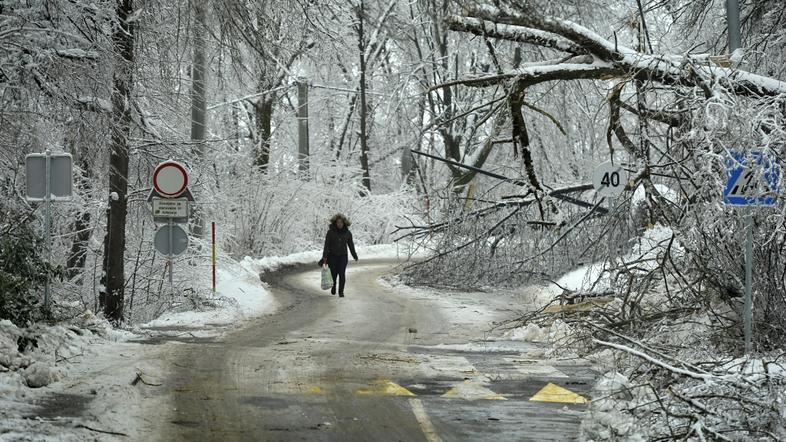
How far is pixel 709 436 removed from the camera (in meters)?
6.29

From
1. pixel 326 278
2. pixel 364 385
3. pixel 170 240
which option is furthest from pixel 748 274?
pixel 326 278

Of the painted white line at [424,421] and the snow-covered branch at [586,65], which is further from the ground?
the snow-covered branch at [586,65]

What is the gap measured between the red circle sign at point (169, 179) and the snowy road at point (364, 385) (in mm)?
2602

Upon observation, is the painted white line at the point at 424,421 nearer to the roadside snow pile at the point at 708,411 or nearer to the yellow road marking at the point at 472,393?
the yellow road marking at the point at 472,393

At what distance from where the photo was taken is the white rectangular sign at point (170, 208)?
632 inches

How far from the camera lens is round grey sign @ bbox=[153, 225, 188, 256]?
1627 cm

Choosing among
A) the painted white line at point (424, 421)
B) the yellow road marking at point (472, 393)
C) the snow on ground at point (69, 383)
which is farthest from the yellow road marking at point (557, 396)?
the snow on ground at point (69, 383)

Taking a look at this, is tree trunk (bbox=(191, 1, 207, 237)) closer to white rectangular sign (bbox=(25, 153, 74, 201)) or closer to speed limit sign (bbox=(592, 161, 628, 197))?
white rectangular sign (bbox=(25, 153, 74, 201))

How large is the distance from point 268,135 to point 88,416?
29638mm

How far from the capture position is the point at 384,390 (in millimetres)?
9078

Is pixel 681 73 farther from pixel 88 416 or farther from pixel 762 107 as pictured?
pixel 88 416

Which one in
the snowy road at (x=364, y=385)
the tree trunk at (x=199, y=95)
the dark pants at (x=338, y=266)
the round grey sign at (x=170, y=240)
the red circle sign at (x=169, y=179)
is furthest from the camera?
the dark pants at (x=338, y=266)

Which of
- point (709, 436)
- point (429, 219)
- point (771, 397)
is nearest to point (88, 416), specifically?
point (709, 436)

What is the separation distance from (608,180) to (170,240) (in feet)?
24.3
